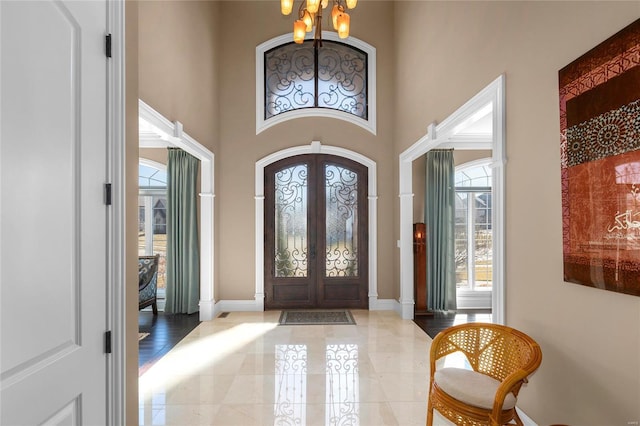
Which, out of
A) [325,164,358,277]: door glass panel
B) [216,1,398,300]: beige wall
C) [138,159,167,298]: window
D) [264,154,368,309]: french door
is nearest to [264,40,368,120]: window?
[216,1,398,300]: beige wall

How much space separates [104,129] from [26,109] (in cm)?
37

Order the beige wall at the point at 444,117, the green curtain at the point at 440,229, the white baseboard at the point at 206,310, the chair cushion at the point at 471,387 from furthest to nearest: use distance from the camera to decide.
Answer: the green curtain at the point at 440,229 < the white baseboard at the point at 206,310 < the chair cushion at the point at 471,387 < the beige wall at the point at 444,117

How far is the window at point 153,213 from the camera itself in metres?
6.43

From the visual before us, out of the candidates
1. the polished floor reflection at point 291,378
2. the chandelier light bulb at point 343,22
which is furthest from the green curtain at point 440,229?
the chandelier light bulb at point 343,22

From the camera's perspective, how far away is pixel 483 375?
7.39ft

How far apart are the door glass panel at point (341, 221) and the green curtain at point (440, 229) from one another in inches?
46.5

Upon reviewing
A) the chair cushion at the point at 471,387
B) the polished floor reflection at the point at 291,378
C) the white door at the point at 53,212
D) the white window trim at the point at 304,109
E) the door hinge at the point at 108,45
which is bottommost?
the polished floor reflection at the point at 291,378

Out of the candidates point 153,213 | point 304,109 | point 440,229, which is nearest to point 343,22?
point 304,109

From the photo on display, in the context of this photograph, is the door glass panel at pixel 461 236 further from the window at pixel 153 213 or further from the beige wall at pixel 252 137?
the window at pixel 153 213

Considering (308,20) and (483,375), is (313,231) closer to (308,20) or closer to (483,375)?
(308,20)

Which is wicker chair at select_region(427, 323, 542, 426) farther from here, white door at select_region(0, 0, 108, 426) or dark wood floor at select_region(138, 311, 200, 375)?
dark wood floor at select_region(138, 311, 200, 375)

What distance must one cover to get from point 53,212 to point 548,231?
8.04ft

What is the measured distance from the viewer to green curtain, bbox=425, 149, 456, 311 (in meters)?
5.87

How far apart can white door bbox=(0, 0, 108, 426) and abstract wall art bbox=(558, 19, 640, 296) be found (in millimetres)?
2218
